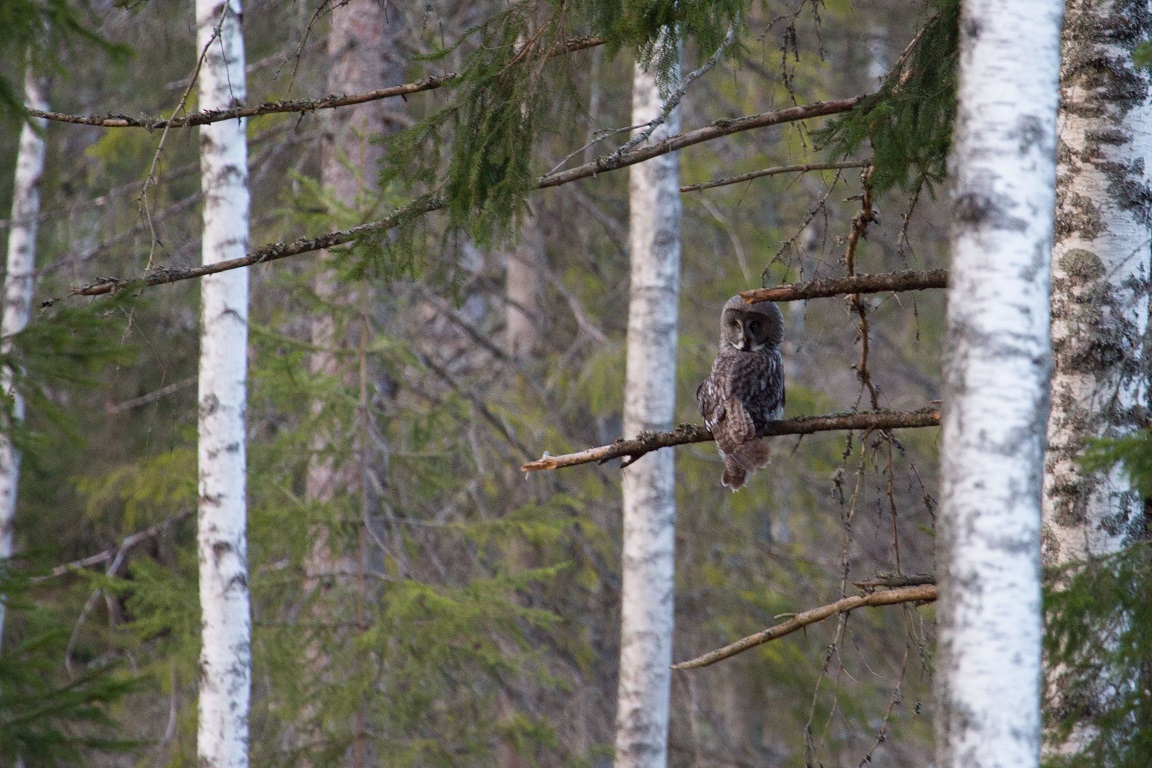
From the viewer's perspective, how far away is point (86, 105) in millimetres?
11836

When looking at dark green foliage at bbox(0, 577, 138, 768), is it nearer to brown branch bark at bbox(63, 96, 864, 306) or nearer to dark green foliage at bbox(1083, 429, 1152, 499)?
brown branch bark at bbox(63, 96, 864, 306)

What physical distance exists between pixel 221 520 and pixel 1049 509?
3959 millimetres

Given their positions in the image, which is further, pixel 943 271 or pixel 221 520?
pixel 221 520

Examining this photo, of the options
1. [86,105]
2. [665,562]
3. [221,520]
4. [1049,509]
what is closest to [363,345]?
[221,520]

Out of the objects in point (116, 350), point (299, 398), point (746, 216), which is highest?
point (746, 216)

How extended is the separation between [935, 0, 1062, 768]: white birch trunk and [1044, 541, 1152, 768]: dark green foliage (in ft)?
2.27

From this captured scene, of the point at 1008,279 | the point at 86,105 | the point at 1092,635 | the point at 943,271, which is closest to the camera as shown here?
the point at 1008,279

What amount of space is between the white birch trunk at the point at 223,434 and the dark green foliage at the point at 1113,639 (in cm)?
396

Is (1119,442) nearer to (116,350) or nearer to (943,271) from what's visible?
(943,271)

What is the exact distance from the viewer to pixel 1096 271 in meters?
3.66

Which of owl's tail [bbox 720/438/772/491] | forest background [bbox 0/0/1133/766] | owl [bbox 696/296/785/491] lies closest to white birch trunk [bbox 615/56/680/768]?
forest background [bbox 0/0/1133/766]

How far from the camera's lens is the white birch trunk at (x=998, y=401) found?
2.50m

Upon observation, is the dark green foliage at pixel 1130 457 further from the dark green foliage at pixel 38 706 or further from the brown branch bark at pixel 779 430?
the dark green foliage at pixel 38 706

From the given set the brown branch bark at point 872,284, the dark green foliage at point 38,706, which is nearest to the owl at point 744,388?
the brown branch bark at point 872,284
